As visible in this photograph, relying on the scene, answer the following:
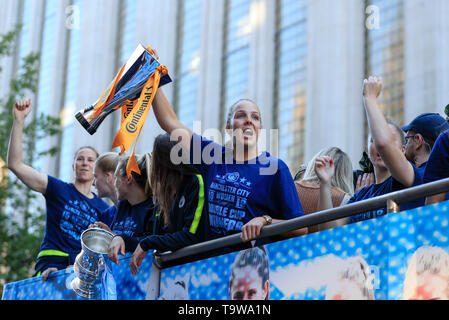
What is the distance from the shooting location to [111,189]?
729 centimetres

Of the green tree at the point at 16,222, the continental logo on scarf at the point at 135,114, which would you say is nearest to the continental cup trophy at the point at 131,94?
the continental logo on scarf at the point at 135,114

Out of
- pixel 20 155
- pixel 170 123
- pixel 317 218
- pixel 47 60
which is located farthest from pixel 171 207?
pixel 47 60

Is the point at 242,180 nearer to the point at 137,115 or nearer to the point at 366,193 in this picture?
the point at 366,193

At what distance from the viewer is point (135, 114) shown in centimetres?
573

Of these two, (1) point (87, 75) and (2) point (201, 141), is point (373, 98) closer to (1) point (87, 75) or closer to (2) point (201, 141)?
(2) point (201, 141)

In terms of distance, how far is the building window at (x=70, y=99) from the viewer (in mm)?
34281

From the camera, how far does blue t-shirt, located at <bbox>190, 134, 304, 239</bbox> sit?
5.27 m

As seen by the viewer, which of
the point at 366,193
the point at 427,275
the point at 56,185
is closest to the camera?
the point at 427,275

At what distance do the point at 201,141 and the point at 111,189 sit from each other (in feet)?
6.20

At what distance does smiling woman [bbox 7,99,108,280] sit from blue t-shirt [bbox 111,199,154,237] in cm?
83

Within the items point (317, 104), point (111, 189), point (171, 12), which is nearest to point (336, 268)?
point (111, 189)

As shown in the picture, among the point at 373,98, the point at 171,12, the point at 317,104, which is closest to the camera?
the point at 373,98

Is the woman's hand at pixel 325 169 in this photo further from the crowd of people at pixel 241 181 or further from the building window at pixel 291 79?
the building window at pixel 291 79

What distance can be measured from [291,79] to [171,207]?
1987cm
